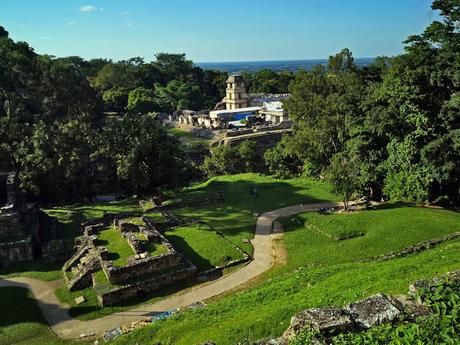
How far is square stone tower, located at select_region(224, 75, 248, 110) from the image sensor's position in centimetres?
9094

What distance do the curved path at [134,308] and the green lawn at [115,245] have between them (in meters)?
3.14

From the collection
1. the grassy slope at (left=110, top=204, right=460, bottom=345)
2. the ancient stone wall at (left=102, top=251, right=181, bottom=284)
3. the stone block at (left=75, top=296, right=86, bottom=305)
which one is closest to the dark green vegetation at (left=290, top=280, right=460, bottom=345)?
the grassy slope at (left=110, top=204, right=460, bottom=345)

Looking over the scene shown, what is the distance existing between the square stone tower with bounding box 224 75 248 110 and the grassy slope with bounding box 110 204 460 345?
7109 centimetres

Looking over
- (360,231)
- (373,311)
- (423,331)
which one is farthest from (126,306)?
(423,331)

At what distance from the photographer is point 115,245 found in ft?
73.5

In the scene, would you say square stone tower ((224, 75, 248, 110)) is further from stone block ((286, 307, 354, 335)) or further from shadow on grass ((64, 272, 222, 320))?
stone block ((286, 307, 354, 335))

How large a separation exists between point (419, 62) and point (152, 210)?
23458 mm

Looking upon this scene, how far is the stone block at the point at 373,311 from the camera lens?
311 inches

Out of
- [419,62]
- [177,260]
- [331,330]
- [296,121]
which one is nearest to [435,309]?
[331,330]

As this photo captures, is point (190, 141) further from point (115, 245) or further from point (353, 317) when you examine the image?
point (353, 317)

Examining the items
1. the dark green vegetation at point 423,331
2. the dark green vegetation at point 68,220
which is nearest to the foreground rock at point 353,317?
the dark green vegetation at point 423,331

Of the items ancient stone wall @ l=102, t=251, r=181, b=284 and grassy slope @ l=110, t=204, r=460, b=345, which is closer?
grassy slope @ l=110, t=204, r=460, b=345

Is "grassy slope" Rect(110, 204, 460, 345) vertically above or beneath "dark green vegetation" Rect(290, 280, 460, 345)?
beneath

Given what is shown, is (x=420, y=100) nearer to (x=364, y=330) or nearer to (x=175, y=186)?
(x=175, y=186)
